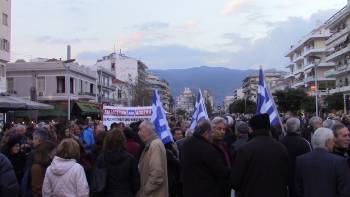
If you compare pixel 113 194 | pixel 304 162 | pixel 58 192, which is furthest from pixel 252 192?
pixel 58 192

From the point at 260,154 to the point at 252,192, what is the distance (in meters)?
0.44

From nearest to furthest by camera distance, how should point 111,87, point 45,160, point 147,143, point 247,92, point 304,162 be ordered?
point 304,162 < point 45,160 < point 147,143 < point 111,87 < point 247,92

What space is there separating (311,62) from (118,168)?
98.2m

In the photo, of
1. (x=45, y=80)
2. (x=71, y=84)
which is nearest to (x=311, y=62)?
(x=71, y=84)

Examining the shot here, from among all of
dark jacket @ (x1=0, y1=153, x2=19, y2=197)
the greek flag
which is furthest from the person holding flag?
the greek flag

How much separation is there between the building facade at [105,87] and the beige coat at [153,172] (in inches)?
3134

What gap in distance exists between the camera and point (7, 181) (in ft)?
21.1

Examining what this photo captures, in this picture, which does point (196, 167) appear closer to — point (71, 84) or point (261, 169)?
point (261, 169)

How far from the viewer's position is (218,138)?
8492 millimetres

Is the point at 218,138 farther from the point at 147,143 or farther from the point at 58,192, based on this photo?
the point at 58,192

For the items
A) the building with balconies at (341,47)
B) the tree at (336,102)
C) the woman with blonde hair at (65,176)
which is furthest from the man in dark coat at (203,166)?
the building with balconies at (341,47)

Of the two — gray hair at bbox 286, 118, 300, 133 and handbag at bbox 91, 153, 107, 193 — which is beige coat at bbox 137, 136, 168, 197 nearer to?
handbag at bbox 91, 153, 107, 193

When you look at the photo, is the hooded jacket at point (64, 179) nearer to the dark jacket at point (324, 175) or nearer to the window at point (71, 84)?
the dark jacket at point (324, 175)

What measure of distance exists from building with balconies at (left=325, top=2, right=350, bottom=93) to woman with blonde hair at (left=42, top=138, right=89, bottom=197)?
68.0 m
